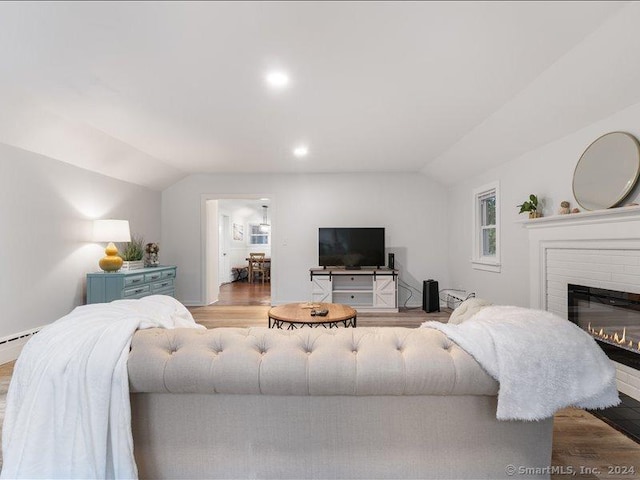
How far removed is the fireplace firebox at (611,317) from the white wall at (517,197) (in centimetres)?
Result: 75

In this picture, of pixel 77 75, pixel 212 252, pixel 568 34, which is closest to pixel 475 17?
pixel 568 34

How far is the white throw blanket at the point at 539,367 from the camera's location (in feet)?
3.78

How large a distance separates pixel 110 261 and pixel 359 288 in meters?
3.73

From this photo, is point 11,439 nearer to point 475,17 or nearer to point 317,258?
point 475,17

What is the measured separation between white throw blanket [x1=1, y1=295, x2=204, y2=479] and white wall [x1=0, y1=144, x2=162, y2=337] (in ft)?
9.63

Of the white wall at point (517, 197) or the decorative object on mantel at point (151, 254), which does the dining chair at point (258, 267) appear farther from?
the white wall at point (517, 197)

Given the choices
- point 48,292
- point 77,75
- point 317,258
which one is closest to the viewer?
point 77,75

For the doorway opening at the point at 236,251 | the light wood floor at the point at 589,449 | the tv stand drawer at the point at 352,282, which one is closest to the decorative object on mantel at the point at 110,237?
the doorway opening at the point at 236,251

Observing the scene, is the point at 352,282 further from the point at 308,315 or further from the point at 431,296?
the point at 308,315

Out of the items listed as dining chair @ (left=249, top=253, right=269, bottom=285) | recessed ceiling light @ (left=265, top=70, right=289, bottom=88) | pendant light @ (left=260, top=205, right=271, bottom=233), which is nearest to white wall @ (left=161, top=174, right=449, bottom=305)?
recessed ceiling light @ (left=265, top=70, right=289, bottom=88)

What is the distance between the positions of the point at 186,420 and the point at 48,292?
3.60 metres

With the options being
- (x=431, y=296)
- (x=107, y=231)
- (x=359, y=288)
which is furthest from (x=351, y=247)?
(x=107, y=231)

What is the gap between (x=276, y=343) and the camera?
4.25 ft

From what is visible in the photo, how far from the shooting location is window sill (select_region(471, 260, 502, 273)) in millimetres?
4496
